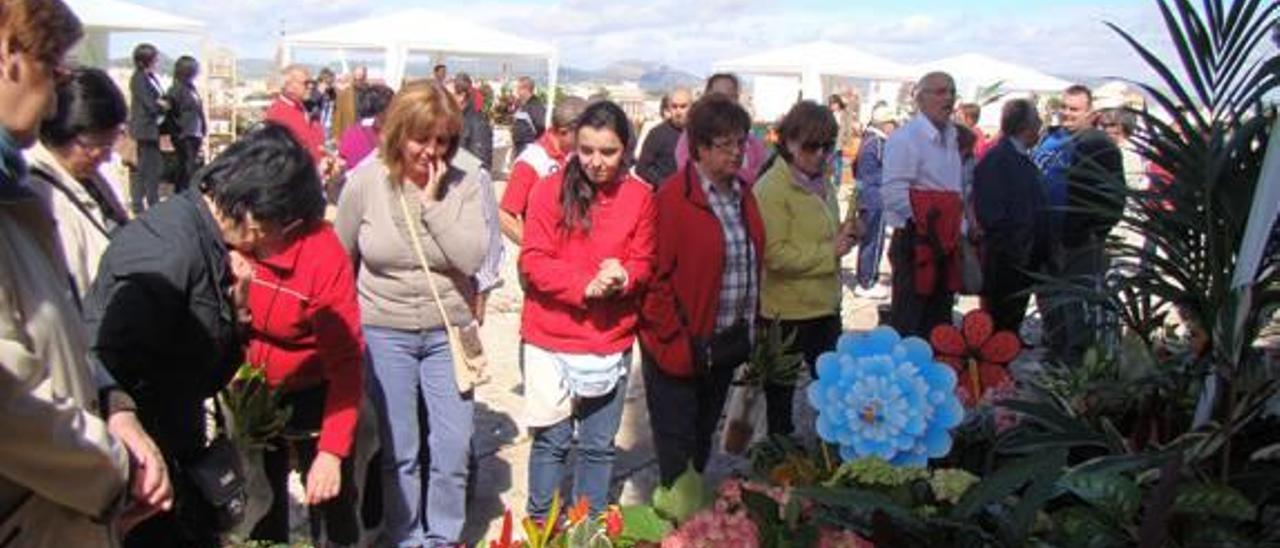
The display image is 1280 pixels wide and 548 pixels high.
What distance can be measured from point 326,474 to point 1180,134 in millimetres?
2194

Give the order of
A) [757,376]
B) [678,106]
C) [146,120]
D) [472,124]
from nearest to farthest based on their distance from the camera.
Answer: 1. [757,376]
2. [678,106]
3. [146,120]
4. [472,124]

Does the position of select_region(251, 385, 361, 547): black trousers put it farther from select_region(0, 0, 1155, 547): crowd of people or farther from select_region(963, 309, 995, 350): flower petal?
select_region(963, 309, 995, 350): flower petal

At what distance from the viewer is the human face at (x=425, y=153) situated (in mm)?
3230

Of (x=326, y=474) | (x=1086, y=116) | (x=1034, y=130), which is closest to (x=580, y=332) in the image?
(x=326, y=474)

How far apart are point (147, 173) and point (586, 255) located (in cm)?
827

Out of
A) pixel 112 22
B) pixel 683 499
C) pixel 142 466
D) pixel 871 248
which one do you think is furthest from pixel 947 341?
pixel 112 22

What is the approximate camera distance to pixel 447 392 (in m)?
3.48

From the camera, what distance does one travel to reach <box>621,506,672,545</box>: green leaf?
2.42 meters

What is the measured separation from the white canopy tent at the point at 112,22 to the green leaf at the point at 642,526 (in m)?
13.9

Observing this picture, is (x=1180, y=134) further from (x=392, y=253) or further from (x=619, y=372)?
(x=392, y=253)

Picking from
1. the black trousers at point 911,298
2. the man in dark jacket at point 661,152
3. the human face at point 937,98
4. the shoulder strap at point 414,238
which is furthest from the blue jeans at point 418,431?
the man in dark jacket at point 661,152

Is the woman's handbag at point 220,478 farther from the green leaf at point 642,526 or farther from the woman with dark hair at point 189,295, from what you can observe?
the green leaf at point 642,526

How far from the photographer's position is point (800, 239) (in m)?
4.13

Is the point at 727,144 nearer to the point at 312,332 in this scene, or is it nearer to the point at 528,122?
the point at 312,332
